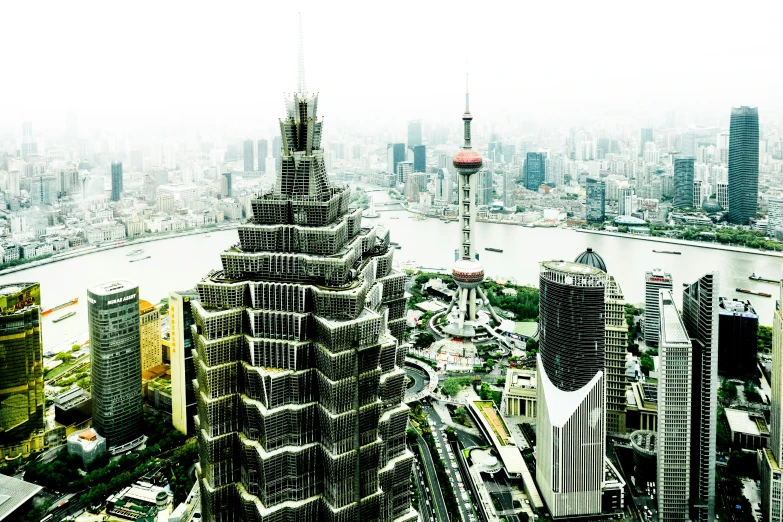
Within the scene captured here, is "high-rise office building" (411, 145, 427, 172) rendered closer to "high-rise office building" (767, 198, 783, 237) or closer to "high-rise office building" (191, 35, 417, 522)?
"high-rise office building" (767, 198, 783, 237)

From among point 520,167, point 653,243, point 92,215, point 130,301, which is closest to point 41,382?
point 130,301

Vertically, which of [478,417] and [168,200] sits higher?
[168,200]

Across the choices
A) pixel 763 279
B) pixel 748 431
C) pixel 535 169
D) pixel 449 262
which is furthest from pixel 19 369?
pixel 535 169

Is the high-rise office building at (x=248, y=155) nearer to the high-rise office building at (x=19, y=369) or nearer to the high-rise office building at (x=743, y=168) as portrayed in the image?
the high-rise office building at (x=19, y=369)

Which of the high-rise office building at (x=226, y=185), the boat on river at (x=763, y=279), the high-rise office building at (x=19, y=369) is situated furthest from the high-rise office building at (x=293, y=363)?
the high-rise office building at (x=226, y=185)

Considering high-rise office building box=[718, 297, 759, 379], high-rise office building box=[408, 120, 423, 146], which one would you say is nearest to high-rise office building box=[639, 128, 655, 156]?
high-rise office building box=[408, 120, 423, 146]

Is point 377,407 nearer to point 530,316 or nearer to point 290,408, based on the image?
point 290,408
